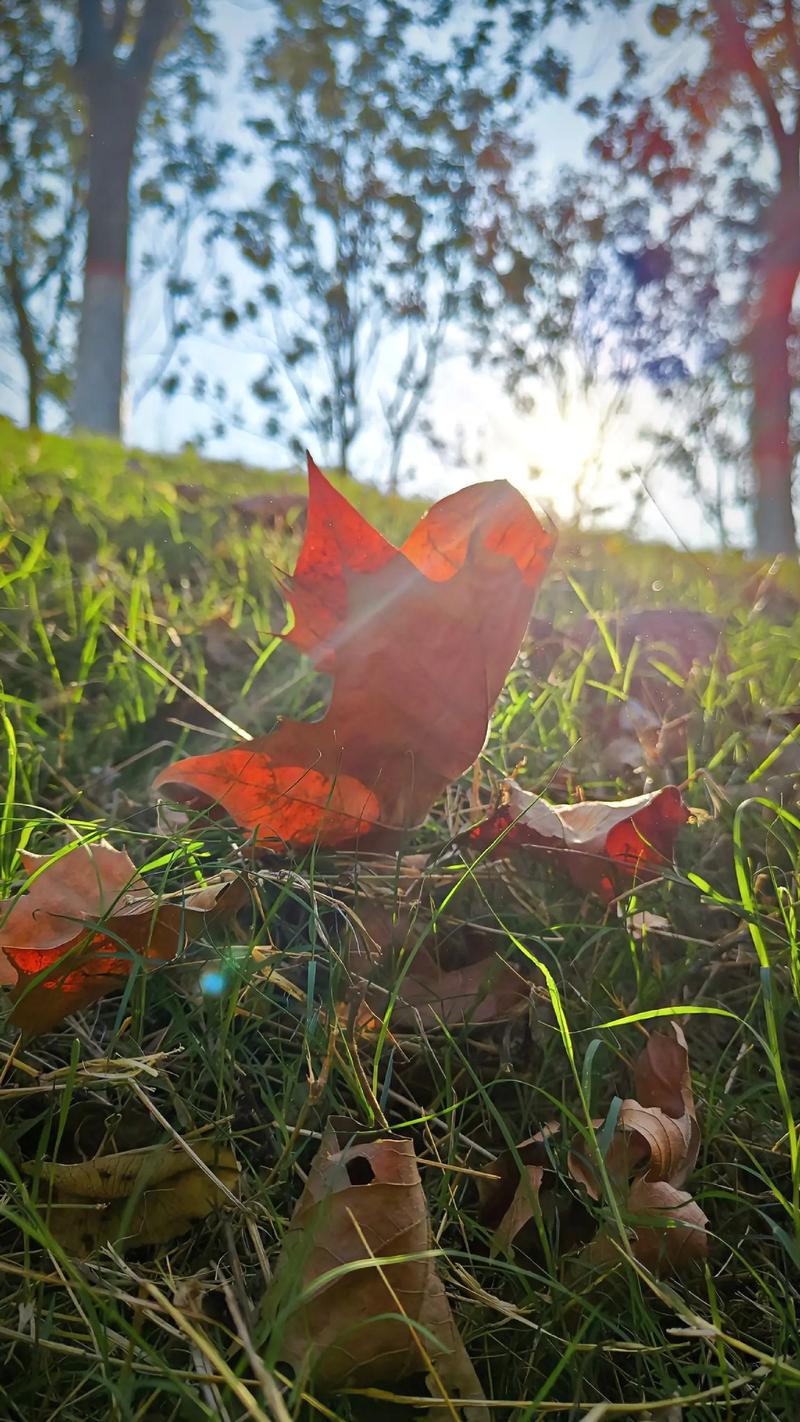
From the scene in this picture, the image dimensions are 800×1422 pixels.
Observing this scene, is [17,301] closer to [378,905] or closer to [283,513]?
[283,513]

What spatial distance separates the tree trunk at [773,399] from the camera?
9.64 m

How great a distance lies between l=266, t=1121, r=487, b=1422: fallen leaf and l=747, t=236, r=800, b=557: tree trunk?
9.53m

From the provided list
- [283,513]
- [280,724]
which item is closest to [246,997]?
[280,724]

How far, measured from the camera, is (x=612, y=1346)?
0.54 metres

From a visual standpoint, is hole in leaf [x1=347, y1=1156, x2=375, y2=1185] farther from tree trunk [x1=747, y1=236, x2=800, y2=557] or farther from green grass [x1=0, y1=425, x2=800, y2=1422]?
tree trunk [x1=747, y1=236, x2=800, y2=557]

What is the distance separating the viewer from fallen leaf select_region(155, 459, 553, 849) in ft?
2.57

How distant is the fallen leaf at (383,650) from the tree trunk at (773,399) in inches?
362

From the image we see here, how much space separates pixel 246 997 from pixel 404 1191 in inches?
8.5

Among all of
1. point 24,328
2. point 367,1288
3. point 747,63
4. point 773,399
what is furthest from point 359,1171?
point 24,328

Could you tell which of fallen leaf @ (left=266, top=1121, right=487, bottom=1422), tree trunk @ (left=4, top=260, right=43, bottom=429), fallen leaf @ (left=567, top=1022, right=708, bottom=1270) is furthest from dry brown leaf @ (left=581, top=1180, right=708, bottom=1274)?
tree trunk @ (left=4, top=260, right=43, bottom=429)

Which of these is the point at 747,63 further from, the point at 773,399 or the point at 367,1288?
the point at 367,1288

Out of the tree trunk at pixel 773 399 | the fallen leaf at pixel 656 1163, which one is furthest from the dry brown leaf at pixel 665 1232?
the tree trunk at pixel 773 399

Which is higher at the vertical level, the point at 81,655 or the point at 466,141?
the point at 466,141

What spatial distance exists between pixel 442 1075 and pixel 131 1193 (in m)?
0.27
